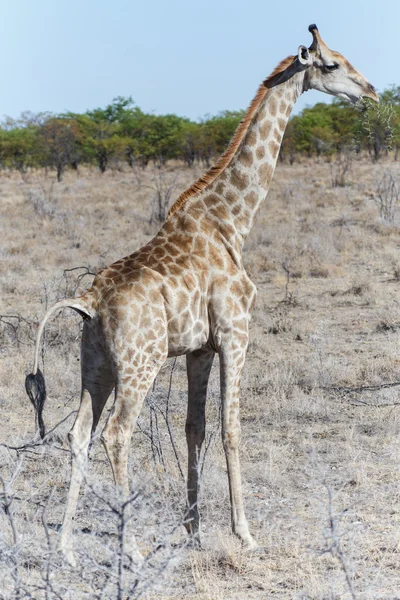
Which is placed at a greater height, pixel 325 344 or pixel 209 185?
pixel 209 185

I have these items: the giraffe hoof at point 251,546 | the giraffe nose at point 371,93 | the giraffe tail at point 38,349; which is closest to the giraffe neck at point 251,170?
the giraffe nose at point 371,93

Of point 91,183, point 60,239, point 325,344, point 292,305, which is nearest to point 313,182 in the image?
point 91,183

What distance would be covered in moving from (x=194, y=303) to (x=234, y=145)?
1.09 m

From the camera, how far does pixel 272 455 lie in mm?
5668

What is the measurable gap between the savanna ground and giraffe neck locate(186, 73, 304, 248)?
134 cm

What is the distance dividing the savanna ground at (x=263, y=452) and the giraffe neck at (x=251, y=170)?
134cm

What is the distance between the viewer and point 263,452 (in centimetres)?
587

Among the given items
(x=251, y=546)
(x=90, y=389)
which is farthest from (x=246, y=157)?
(x=251, y=546)

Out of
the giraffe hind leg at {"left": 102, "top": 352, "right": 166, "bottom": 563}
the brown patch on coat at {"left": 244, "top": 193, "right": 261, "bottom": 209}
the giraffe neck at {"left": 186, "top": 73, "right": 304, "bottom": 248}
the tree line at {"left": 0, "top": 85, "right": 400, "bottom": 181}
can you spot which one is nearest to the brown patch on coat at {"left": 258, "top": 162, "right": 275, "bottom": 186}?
the giraffe neck at {"left": 186, "top": 73, "right": 304, "bottom": 248}

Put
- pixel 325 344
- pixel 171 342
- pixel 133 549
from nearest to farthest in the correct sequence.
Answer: pixel 133 549, pixel 171 342, pixel 325 344

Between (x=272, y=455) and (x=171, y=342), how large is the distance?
5.05 feet

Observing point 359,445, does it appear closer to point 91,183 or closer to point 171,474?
point 171,474

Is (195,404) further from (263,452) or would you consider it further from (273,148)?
(273,148)

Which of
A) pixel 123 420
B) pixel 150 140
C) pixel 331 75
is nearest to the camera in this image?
pixel 123 420
